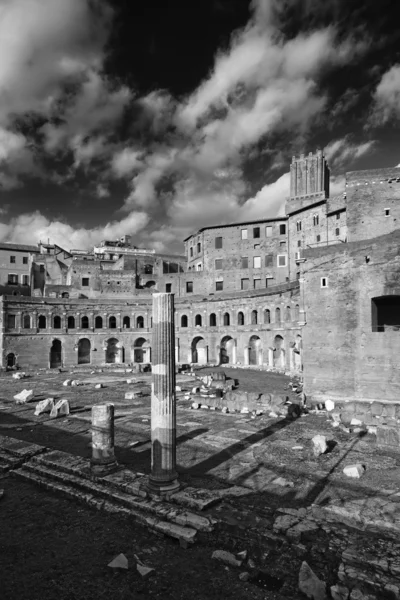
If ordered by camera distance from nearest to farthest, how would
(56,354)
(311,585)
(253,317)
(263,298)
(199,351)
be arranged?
(311,585), (263,298), (253,317), (199,351), (56,354)

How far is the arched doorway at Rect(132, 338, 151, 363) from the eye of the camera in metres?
47.9

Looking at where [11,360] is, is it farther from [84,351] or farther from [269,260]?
[269,260]

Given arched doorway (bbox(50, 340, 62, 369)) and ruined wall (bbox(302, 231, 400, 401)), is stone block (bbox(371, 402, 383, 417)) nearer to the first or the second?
ruined wall (bbox(302, 231, 400, 401))

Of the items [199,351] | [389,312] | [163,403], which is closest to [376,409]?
[389,312]

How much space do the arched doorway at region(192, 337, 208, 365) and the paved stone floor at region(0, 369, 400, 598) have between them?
2295 centimetres

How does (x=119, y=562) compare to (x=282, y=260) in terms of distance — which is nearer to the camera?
(x=119, y=562)

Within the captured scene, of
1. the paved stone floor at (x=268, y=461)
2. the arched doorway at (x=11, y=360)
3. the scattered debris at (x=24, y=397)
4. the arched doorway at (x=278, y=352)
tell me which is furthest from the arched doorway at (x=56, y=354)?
the arched doorway at (x=278, y=352)

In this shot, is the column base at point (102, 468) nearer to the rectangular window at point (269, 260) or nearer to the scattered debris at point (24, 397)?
the scattered debris at point (24, 397)

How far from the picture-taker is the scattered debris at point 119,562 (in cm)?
628

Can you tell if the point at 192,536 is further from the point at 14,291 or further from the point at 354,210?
the point at 14,291

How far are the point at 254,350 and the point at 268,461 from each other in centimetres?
2930

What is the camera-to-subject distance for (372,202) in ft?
83.3

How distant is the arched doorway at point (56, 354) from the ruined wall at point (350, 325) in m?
32.8

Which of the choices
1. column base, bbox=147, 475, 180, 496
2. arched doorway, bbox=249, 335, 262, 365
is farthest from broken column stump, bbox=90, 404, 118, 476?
arched doorway, bbox=249, 335, 262, 365
